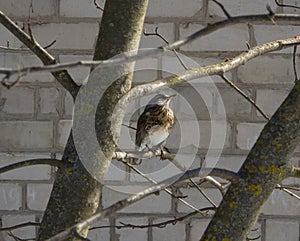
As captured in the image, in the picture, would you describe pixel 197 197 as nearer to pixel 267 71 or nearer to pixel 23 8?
pixel 267 71

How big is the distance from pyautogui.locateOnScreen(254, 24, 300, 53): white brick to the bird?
0.48m

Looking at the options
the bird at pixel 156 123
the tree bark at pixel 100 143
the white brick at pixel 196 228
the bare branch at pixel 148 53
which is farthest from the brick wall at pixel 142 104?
the bare branch at pixel 148 53

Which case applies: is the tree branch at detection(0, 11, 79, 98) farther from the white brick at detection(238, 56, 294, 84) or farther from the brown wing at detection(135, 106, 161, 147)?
the white brick at detection(238, 56, 294, 84)

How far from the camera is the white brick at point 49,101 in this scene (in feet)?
10.0

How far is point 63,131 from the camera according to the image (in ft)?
10.00

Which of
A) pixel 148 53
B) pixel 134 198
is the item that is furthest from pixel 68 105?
pixel 148 53

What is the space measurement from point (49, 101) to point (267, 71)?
3.22ft

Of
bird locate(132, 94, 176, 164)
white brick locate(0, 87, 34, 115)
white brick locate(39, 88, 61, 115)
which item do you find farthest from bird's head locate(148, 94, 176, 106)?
white brick locate(0, 87, 34, 115)

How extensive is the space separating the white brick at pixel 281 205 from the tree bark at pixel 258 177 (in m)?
1.72

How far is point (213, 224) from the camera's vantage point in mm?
1357

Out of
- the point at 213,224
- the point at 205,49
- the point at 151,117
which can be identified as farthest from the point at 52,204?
the point at 205,49

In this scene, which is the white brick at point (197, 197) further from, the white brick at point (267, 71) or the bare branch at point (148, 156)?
the bare branch at point (148, 156)

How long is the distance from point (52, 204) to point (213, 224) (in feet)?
1.41

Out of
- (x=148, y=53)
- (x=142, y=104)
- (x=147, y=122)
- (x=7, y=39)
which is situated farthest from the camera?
(x=142, y=104)
